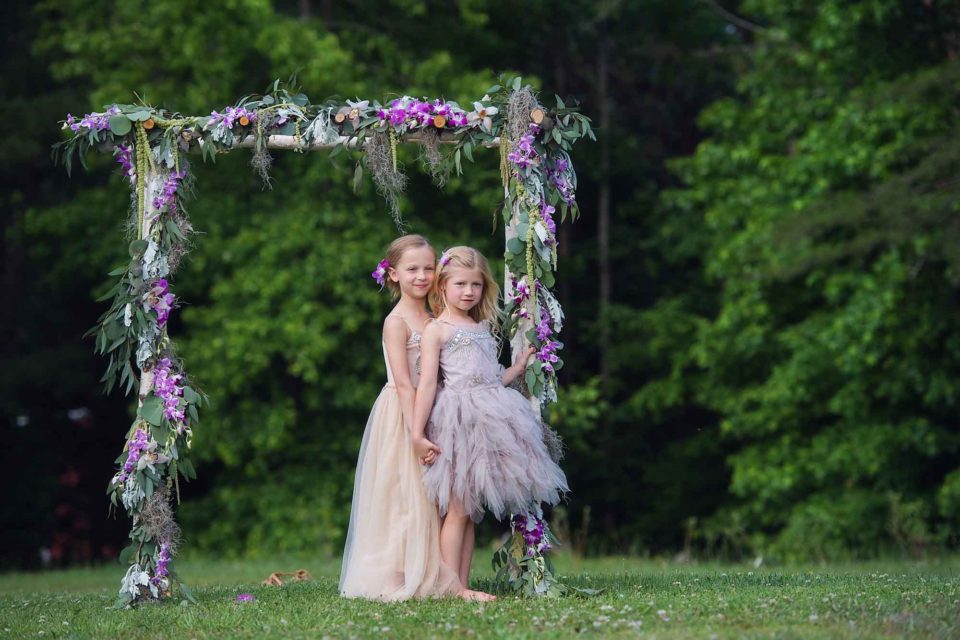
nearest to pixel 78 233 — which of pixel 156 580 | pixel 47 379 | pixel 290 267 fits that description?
pixel 47 379

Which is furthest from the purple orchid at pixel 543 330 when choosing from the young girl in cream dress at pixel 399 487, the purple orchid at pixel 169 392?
the purple orchid at pixel 169 392

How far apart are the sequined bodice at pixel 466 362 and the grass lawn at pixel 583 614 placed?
1106 mm

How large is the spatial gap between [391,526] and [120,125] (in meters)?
2.60

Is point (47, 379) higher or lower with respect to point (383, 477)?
higher

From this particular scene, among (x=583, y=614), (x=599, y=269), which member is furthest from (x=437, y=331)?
(x=599, y=269)

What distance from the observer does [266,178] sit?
6.80 metres

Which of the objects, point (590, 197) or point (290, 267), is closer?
point (290, 267)

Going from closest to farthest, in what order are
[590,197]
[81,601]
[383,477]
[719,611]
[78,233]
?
[719,611] < [383,477] < [81,601] < [78,233] < [590,197]

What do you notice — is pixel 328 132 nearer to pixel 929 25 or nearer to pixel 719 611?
pixel 719 611

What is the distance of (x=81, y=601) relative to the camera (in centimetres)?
715

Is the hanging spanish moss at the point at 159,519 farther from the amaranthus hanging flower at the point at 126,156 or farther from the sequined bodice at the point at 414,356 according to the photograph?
the amaranthus hanging flower at the point at 126,156

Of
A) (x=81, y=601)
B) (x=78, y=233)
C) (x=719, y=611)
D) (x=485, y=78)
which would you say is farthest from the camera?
(x=78, y=233)

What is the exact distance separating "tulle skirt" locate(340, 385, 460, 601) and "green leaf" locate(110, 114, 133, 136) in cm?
199

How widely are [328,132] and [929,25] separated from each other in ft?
31.7
